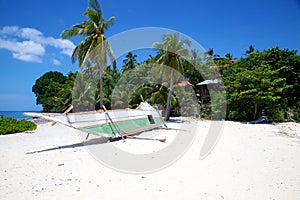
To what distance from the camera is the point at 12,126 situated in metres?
10.6

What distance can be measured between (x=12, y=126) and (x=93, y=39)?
7427 mm

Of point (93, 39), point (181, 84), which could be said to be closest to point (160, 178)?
point (93, 39)

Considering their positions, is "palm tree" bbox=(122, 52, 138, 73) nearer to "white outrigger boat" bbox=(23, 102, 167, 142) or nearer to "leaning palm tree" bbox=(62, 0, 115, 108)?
"leaning palm tree" bbox=(62, 0, 115, 108)

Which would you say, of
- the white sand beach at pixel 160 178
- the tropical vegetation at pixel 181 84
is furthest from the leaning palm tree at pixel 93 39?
the white sand beach at pixel 160 178

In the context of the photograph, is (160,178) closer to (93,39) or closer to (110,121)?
(110,121)

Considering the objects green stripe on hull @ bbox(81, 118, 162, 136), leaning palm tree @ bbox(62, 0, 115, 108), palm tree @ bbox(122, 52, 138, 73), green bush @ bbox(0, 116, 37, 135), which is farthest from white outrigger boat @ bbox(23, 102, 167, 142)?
palm tree @ bbox(122, 52, 138, 73)

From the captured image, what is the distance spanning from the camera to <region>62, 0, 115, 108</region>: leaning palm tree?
1366cm

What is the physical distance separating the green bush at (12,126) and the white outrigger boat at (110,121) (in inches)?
224

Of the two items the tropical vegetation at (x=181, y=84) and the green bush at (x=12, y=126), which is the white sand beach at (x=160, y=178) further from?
the tropical vegetation at (x=181, y=84)

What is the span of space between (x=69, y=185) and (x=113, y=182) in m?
0.78

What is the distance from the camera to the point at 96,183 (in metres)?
3.69

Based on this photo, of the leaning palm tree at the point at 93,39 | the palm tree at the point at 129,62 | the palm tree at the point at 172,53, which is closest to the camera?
the leaning palm tree at the point at 93,39

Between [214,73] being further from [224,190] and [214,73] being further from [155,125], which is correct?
[224,190]

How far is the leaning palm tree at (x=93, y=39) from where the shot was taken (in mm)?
13664
